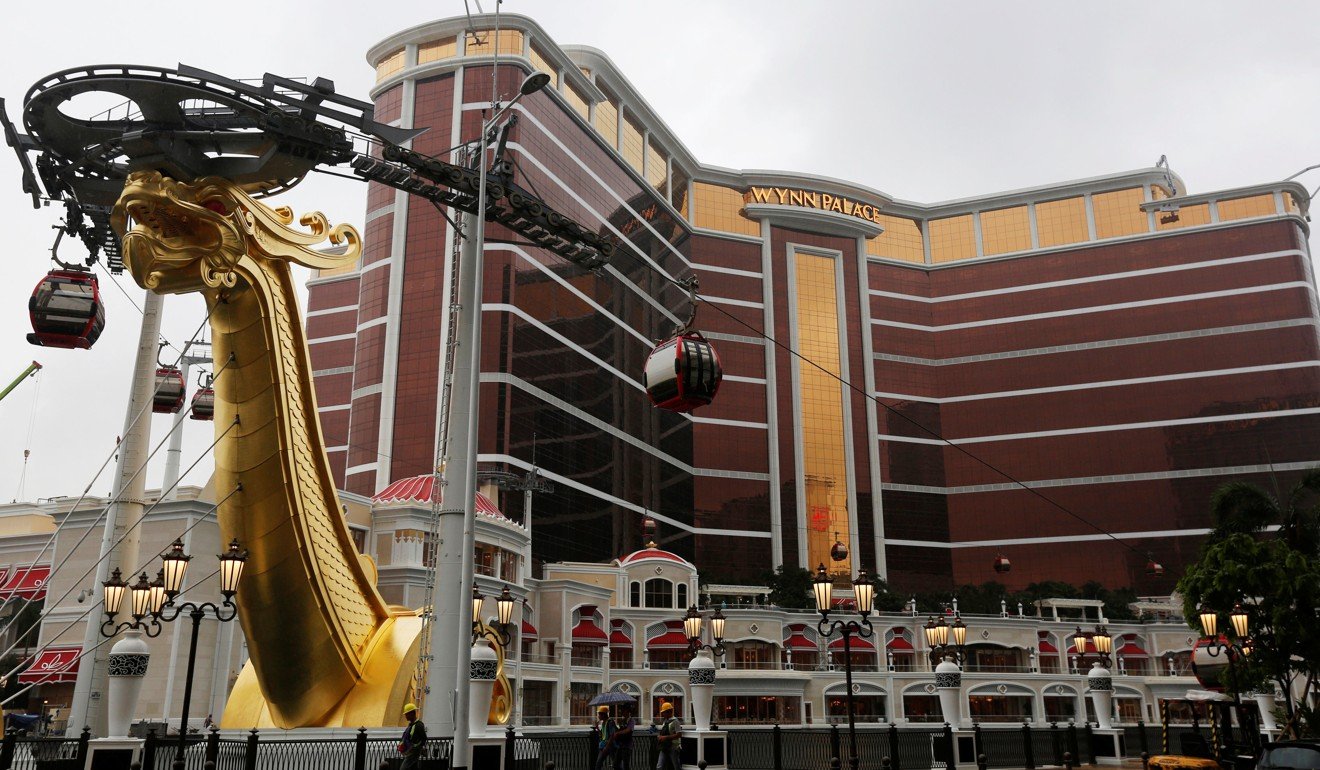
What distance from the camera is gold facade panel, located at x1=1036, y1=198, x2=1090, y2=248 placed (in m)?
102

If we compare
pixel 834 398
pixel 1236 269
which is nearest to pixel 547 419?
pixel 834 398

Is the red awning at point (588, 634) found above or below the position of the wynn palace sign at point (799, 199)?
below

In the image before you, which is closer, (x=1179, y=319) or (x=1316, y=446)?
(x=1316, y=446)

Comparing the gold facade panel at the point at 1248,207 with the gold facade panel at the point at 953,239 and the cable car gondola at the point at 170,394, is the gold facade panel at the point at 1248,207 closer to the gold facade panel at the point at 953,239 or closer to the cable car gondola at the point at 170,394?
the gold facade panel at the point at 953,239

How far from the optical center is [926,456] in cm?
10044

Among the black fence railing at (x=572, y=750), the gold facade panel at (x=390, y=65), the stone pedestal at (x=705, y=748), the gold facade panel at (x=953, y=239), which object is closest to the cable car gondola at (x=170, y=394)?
the black fence railing at (x=572, y=750)

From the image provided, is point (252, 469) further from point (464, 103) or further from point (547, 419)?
point (464, 103)

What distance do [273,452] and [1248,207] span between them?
103 m

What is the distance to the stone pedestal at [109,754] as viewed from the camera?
13.9m

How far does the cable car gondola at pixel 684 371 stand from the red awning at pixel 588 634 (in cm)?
3944

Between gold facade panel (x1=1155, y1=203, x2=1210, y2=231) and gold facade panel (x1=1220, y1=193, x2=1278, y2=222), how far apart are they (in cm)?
146

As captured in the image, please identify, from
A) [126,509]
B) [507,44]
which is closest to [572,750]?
[126,509]

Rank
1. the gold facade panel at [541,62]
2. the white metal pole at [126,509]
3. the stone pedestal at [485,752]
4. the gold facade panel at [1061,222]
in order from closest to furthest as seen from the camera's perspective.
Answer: the stone pedestal at [485,752] < the white metal pole at [126,509] < the gold facade panel at [541,62] < the gold facade panel at [1061,222]

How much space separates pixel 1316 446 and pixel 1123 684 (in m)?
35.8
